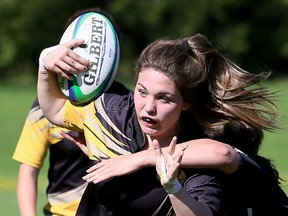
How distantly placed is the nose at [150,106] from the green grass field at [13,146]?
13.3 feet

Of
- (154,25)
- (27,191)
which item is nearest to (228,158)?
(27,191)

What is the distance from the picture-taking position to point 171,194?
3701 millimetres

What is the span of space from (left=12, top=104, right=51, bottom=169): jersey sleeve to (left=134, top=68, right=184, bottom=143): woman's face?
1407 millimetres

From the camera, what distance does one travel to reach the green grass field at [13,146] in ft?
30.9

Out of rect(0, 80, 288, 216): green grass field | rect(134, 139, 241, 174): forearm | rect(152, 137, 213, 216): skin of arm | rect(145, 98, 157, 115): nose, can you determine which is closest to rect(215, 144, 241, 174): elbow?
rect(134, 139, 241, 174): forearm

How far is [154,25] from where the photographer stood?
102ft

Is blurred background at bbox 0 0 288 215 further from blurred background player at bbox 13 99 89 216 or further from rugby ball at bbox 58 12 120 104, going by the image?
rugby ball at bbox 58 12 120 104

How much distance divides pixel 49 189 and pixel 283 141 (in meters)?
9.19

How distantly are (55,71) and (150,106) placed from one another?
0.54 m

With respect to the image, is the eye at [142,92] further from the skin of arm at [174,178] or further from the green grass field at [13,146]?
the green grass field at [13,146]

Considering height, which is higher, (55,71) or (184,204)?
(55,71)

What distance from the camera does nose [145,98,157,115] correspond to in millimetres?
3896

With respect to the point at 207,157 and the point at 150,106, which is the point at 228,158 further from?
the point at 150,106

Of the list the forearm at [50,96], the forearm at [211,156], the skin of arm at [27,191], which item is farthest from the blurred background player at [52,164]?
the forearm at [211,156]
